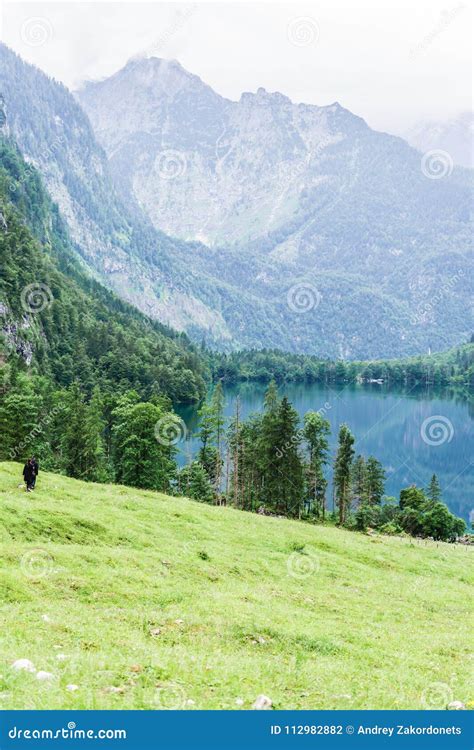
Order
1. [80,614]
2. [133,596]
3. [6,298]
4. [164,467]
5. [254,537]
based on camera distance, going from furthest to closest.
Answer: [6,298] → [164,467] → [254,537] → [133,596] → [80,614]

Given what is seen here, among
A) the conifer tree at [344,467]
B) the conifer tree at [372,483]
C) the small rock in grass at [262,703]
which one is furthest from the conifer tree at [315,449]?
the small rock in grass at [262,703]

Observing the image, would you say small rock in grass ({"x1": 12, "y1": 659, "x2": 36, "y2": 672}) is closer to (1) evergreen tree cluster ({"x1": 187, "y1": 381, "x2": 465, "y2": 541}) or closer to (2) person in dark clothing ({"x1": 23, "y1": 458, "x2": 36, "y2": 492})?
(2) person in dark clothing ({"x1": 23, "y1": 458, "x2": 36, "y2": 492})

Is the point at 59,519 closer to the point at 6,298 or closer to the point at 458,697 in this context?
the point at 458,697

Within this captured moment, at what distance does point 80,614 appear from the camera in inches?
847

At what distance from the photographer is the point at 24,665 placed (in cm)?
1545

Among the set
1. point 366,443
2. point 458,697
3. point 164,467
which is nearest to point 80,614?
point 458,697

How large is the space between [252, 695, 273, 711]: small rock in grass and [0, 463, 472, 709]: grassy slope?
40 centimetres

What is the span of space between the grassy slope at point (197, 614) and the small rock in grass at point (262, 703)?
A: 0.40 m

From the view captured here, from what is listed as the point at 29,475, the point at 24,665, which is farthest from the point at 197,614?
the point at 29,475

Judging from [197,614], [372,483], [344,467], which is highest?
[344,467]

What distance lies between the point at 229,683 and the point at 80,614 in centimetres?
736

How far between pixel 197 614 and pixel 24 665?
9255 millimetres

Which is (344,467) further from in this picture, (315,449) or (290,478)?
(290,478)

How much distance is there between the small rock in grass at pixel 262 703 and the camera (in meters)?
14.4
